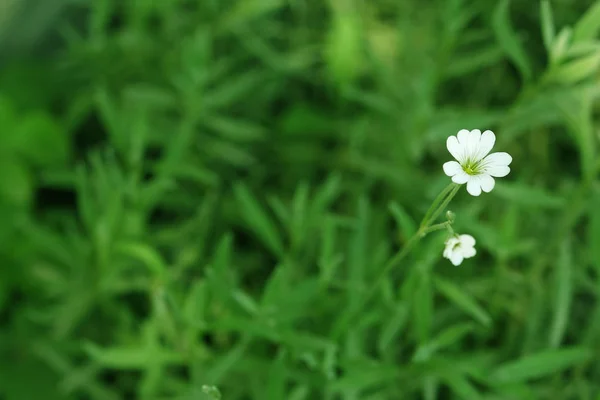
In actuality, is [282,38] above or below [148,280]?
above

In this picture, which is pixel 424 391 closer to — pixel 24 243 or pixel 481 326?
pixel 481 326

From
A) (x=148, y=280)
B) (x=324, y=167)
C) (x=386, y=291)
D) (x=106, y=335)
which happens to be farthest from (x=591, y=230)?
(x=106, y=335)

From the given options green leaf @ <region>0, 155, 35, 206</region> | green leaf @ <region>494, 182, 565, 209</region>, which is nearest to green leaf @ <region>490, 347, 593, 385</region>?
green leaf @ <region>494, 182, 565, 209</region>

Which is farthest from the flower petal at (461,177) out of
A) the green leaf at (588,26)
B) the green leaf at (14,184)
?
the green leaf at (14,184)

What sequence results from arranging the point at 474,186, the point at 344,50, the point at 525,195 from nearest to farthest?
1. the point at 474,186
2. the point at 525,195
3. the point at 344,50

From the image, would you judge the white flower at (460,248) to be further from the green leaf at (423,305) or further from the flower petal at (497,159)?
the green leaf at (423,305)

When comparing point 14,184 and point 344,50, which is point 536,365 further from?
point 14,184

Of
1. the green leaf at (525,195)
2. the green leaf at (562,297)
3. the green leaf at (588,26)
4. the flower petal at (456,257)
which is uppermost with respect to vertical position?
the green leaf at (588,26)

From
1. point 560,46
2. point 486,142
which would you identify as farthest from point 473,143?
point 560,46
